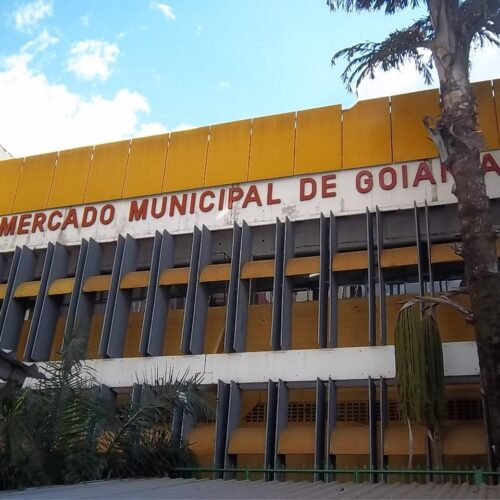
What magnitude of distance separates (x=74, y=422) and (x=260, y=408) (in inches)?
293

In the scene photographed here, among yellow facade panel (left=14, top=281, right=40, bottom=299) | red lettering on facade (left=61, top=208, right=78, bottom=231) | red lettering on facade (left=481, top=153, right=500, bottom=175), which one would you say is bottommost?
yellow facade panel (left=14, top=281, right=40, bottom=299)

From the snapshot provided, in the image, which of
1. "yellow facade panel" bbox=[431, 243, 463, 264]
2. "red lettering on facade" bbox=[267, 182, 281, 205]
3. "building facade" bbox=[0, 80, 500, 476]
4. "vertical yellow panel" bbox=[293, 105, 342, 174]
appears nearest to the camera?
"building facade" bbox=[0, 80, 500, 476]

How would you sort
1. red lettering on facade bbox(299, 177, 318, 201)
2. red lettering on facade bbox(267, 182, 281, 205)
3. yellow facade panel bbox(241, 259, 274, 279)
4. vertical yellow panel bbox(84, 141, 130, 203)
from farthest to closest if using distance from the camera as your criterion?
vertical yellow panel bbox(84, 141, 130, 203), red lettering on facade bbox(267, 182, 281, 205), red lettering on facade bbox(299, 177, 318, 201), yellow facade panel bbox(241, 259, 274, 279)

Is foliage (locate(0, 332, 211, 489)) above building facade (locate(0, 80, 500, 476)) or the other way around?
the other way around

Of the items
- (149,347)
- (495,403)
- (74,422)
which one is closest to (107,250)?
(149,347)

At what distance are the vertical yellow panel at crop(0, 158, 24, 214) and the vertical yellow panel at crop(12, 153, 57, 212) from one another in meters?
0.18

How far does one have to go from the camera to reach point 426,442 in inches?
457

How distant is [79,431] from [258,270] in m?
6.80

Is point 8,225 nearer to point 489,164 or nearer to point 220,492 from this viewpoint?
point 220,492

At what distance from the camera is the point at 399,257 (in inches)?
542

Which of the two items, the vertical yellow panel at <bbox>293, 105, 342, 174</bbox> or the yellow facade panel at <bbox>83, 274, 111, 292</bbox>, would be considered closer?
the vertical yellow panel at <bbox>293, 105, 342, 174</bbox>

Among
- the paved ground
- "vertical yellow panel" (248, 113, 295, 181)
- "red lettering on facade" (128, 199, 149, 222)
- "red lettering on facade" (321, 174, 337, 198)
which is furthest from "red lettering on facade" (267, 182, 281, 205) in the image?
the paved ground

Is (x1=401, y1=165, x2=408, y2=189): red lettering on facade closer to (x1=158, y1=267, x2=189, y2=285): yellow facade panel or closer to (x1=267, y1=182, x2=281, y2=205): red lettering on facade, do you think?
(x1=267, y1=182, x2=281, y2=205): red lettering on facade

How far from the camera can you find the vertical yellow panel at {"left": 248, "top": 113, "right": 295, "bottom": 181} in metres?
15.8
